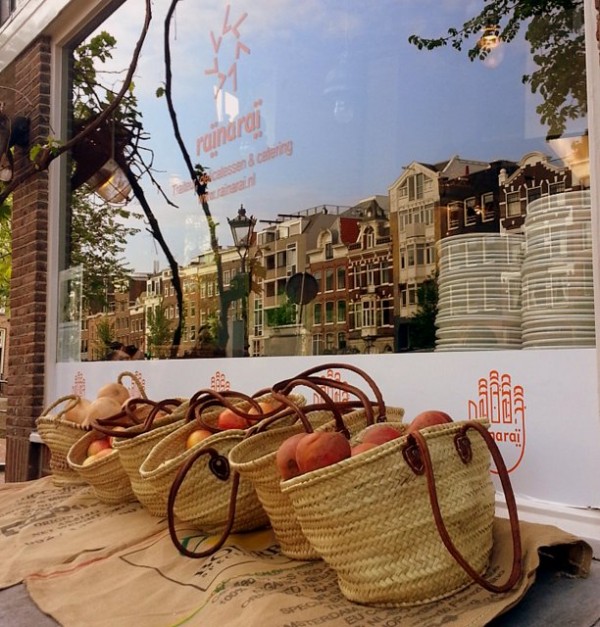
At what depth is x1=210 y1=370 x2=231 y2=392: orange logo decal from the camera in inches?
176

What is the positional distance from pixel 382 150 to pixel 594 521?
110 inches

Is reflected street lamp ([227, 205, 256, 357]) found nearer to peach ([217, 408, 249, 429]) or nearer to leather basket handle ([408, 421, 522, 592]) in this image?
peach ([217, 408, 249, 429])

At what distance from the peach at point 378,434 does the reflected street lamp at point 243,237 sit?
2.51m

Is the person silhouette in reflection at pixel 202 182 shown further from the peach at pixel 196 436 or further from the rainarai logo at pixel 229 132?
the peach at pixel 196 436

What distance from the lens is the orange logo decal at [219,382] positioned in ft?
14.7

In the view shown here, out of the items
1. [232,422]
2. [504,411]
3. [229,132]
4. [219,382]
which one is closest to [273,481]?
[232,422]

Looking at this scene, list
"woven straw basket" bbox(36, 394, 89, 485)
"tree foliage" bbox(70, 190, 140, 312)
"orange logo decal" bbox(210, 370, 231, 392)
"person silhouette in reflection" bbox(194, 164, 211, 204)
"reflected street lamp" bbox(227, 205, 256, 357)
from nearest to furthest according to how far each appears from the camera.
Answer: "woven straw basket" bbox(36, 394, 89, 485)
"orange logo decal" bbox(210, 370, 231, 392)
"reflected street lamp" bbox(227, 205, 256, 357)
"person silhouette in reflection" bbox(194, 164, 211, 204)
"tree foliage" bbox(70, 190, 140, 312)

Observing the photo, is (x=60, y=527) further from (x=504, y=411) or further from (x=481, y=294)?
(x=481, y=294)

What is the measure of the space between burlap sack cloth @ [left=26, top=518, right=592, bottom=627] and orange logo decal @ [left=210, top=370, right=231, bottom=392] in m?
1.60

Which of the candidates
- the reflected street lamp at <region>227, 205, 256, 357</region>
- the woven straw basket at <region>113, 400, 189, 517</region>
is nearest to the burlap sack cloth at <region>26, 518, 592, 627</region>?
the woven straw basket at <region>113, 400, 189, 517</region>

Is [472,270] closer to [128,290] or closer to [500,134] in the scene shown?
[500,134]

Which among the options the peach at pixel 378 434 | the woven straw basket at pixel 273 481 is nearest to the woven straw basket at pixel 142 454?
the woven straw basket at pixel 273 481

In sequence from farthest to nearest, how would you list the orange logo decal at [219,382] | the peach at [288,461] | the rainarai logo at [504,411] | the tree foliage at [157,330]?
1. the tree foliage at [157,330]
2. the orange logo decal at [219,382]
3. the rainarai logo at [504,411]
4. the peach at [288,461]

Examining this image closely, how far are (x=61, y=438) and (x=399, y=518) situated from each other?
7.93 ft
